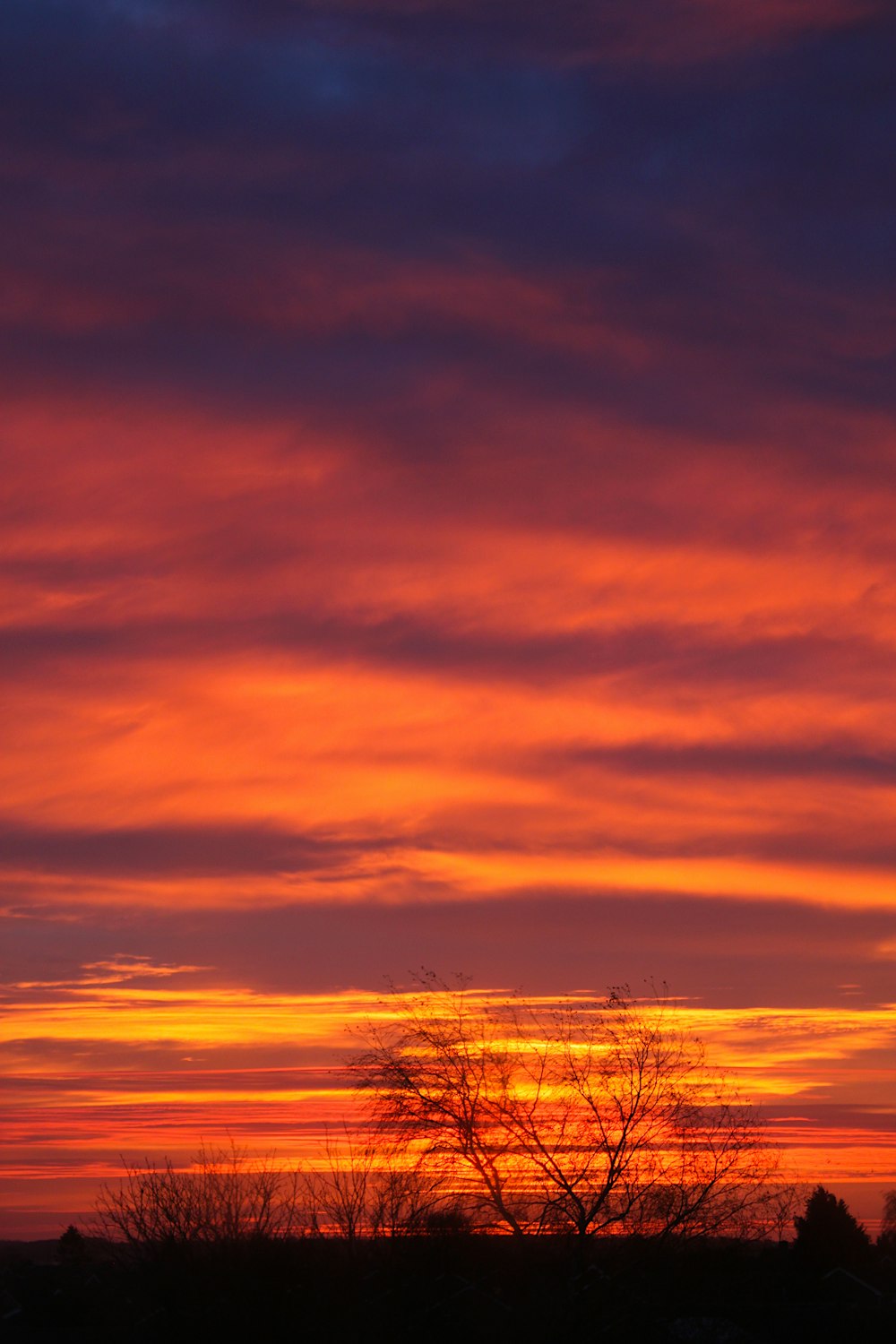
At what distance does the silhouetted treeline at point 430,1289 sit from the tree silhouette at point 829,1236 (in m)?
41.6

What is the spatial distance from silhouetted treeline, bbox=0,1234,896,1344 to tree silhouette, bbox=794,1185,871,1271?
4162cm

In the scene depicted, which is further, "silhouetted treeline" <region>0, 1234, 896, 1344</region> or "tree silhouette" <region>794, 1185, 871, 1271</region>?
"tree silhouette" <region>794, 1185, 871, 1271</region>

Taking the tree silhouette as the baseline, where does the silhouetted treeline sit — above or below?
above

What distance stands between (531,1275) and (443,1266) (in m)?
5.33

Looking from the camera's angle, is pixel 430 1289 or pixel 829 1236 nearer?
pixel 430 1289

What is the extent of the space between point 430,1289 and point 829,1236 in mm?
61878

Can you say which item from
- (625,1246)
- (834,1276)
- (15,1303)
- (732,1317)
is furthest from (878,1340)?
(15,1303)

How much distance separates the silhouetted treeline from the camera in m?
34.2

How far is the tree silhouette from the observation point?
8719 centimetres

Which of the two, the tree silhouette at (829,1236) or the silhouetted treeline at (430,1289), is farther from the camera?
the tree silhouette at (829,1236)

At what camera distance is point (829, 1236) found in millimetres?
92938

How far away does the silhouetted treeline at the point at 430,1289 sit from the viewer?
3416 centimetres

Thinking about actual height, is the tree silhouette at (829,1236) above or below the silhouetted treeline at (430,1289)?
below

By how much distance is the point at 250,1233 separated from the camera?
142ft
